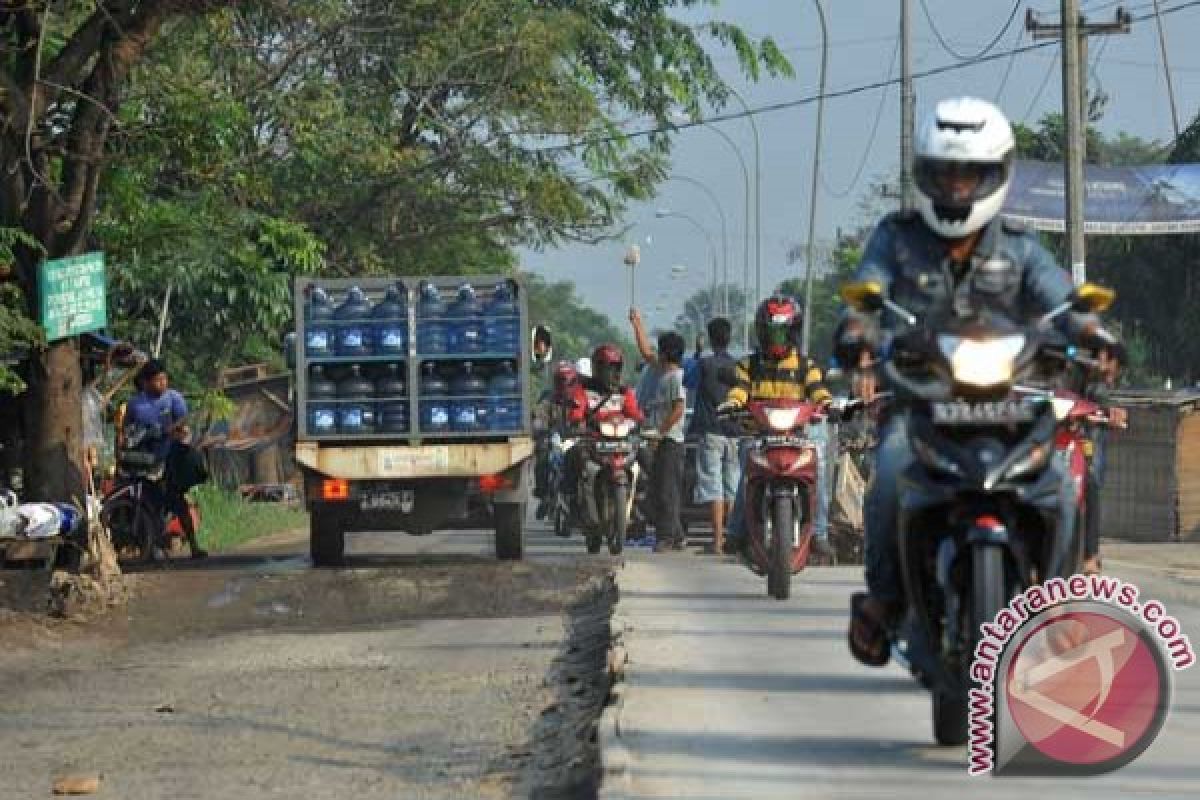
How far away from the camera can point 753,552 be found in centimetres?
1336

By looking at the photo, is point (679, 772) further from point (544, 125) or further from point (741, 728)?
point (544, 125)

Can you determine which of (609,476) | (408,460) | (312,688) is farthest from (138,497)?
(312,688)

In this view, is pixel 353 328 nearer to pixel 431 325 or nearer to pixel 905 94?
pixel 431 325

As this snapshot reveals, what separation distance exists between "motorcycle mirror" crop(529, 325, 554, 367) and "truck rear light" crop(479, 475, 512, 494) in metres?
1.27

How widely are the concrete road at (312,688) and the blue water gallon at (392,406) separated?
1.24 m

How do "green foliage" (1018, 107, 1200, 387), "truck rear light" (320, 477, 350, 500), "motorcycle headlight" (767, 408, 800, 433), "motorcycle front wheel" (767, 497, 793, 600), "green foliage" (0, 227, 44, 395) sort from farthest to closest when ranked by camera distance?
1. "green foliage" (1018, 107, 1200, 387)
2. "truck rear light" (320, 477, 350, 500)
3. "green foliage" (0, 227, 44, 395)
4. "motorcycle headlight" (767, 408, 800, 433)
5. "motorcycle front wheel" (767, 497, 793, 600)

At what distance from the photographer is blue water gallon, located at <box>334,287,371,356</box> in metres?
19.3

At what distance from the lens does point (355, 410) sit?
752 inches

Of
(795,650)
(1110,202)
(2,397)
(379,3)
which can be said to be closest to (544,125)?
(379,3)

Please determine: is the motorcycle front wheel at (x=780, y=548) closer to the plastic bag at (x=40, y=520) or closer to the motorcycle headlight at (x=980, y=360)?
the plastic bag at (x=40, y=520)

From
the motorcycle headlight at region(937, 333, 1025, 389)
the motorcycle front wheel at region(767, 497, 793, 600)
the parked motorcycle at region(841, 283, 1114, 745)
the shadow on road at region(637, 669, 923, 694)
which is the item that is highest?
the motorcycle headlight at region(937, 333, 1025, 389)

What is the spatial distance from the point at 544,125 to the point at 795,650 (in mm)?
26045

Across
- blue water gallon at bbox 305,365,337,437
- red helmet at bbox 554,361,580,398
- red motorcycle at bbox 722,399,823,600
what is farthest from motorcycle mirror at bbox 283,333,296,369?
red motorcycle at bbox 722,399,823,600

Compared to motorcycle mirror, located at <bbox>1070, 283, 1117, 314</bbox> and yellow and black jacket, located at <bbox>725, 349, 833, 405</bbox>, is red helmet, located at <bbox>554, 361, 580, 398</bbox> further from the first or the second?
motorcycle mirror, located at <bbox>1070, 283, 1117, 314</bbox>
